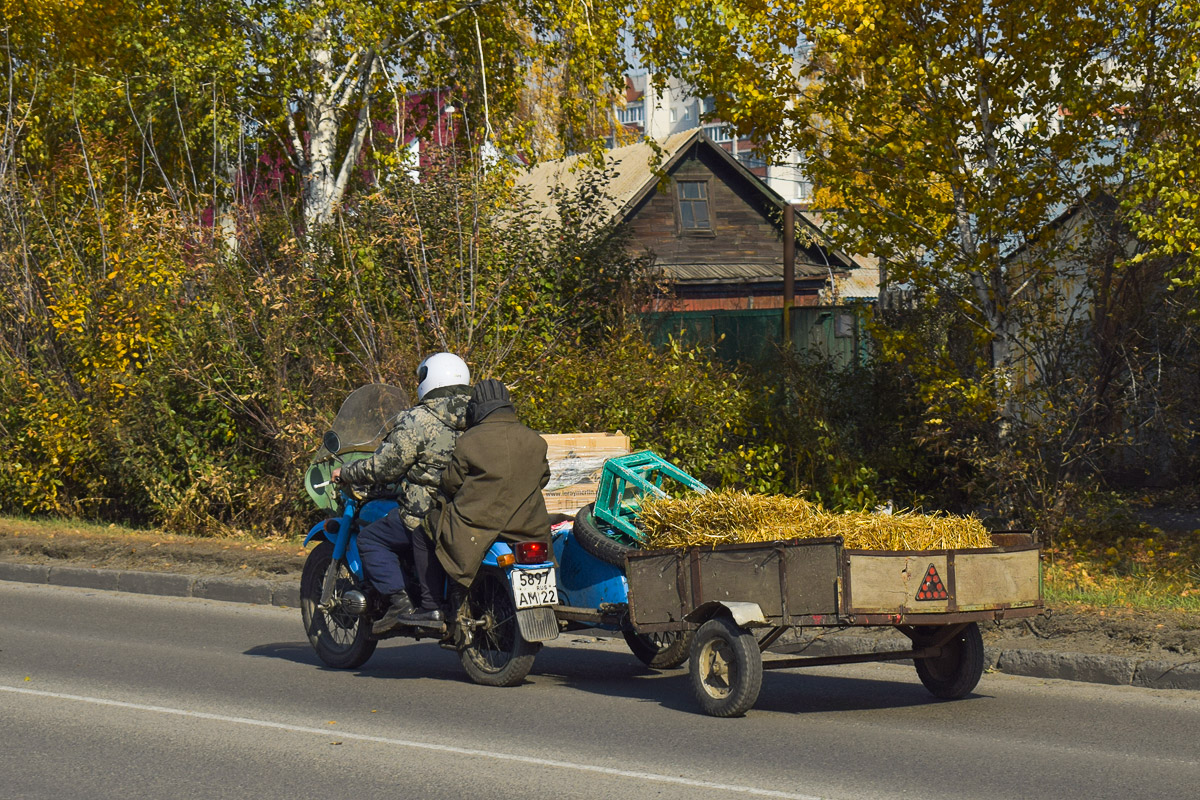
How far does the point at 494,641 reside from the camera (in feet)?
26.4

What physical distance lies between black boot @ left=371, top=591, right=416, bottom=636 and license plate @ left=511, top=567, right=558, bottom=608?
78 cm

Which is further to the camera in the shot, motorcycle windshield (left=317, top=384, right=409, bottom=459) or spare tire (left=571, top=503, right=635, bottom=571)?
motorcycle windshield (left=317, top=384, right=409, bottom=459)

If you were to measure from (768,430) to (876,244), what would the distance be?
2474mm

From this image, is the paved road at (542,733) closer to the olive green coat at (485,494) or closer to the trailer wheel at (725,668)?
the trailer wheel at (725,668)

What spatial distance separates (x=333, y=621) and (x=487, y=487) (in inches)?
69.9

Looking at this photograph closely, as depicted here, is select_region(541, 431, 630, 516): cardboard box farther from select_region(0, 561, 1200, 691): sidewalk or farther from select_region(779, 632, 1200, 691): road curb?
select_region(779, 632, 1200, 691): road curb

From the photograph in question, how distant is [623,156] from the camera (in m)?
38.3

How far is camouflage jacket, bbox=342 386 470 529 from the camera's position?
7938 mm

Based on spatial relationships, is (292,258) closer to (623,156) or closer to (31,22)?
(31,22)

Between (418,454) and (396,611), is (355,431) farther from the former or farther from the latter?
(396,611)

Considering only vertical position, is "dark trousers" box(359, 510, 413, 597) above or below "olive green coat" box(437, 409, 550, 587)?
below

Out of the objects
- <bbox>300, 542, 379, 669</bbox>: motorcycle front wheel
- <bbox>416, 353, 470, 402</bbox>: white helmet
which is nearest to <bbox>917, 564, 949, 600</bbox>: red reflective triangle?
<bbox>416, 353, 470, 402</bbox>: white helmet

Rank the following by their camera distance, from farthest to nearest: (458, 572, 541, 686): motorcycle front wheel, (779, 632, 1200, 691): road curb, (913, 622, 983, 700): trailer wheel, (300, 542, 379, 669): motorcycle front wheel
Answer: (300, 542, 379, 669): motorcycle front wheel → (779, 632, 1200, 691): road curb → (458, 572, 541, 686): motorcycle front wheel → (913, 622, 983, 700): trailer wheel

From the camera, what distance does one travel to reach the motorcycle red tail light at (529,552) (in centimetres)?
775
